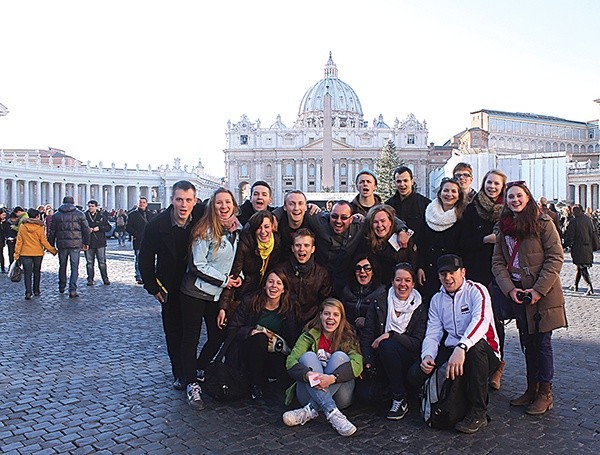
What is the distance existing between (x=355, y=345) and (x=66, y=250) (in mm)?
7319

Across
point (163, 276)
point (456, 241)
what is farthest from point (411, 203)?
point (163, 276)

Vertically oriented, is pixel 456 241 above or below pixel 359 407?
above

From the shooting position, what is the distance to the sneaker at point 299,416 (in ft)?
13.2

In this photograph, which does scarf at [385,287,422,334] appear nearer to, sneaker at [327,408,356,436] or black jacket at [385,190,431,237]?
sneaker at [327,408,356,436]

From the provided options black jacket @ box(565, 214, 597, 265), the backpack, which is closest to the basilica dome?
black jacket @ box(565, 214, 597, 265)

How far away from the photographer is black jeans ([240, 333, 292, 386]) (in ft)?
15.0

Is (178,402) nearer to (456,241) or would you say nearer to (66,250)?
(456,241)

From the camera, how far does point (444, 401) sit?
Result: 13.2 feet

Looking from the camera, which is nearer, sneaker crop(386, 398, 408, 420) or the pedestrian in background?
sneaker crop(386, 398, 408, 420)

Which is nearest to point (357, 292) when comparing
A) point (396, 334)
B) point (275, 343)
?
point (396, 334)

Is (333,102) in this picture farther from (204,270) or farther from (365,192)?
(204,270)

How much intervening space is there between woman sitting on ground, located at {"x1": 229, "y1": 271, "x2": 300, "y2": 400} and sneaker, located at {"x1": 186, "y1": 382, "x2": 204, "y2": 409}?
15.6 inches

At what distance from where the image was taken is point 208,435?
3.88 meters

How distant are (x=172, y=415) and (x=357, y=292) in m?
1.68
